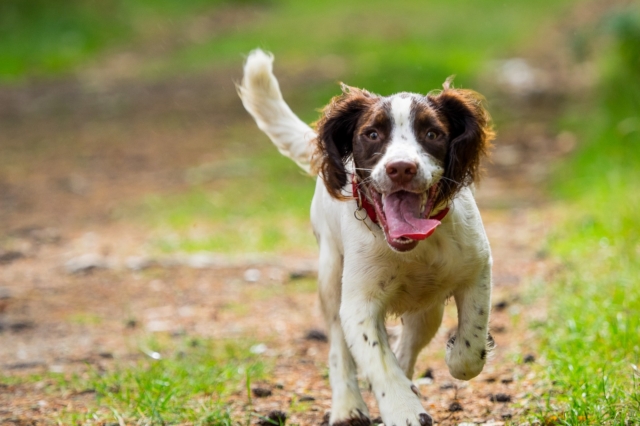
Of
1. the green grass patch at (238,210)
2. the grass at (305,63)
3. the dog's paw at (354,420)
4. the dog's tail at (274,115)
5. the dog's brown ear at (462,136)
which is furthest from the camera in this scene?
the grass at (305,63)

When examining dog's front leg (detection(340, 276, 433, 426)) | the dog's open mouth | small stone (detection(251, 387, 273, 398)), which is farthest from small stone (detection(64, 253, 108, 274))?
the dog's open mouth

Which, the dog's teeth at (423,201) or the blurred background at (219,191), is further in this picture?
the blurred background at (219,191)

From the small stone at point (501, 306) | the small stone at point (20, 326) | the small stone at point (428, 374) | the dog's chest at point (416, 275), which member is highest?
the dog's chest at point (416, 275)

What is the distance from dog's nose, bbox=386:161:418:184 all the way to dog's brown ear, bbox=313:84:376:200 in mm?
436

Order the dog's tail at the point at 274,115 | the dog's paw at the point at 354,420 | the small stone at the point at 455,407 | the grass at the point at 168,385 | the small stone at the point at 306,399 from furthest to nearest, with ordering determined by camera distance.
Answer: the dog's tail at the point at 274,115
the small stone at the point at 306,399
the small stone at the point at 455,407
the grass at the point at 168,385
the dog's paw at the point at 354,420

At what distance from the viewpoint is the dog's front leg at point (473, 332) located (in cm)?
372

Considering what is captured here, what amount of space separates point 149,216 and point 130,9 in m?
13.0

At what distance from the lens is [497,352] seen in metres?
5.04

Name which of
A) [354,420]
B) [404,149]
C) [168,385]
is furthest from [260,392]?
[404,149]

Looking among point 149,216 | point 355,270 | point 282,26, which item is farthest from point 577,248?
point 282,26

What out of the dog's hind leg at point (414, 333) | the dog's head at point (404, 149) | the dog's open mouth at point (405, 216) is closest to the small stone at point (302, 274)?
the dog's hind leg at point (414, 333)

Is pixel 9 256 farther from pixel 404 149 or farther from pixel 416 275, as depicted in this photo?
pixel 404 149

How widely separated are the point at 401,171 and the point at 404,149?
0.50 feet

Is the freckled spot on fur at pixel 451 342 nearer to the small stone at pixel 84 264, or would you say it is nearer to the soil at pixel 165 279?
the soil at pixel 165 279
